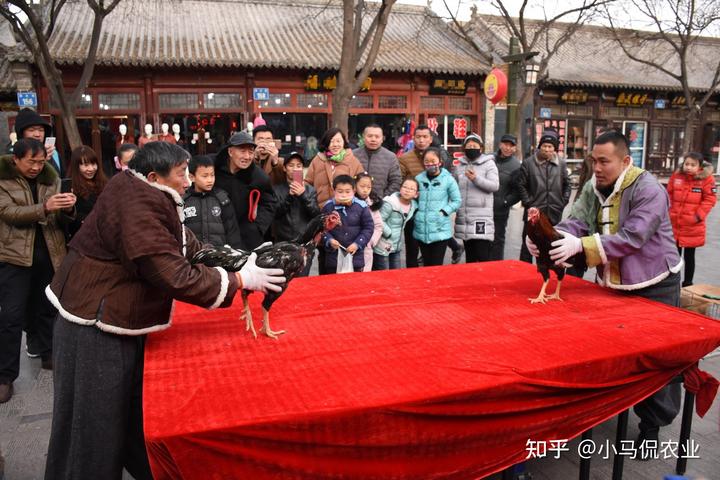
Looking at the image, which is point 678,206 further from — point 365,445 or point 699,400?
point 365,445

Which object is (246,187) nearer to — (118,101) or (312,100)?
(118,101)

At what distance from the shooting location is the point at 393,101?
50.1 ft

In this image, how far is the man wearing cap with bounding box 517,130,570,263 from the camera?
5746mm

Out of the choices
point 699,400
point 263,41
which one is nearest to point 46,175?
point 699,400

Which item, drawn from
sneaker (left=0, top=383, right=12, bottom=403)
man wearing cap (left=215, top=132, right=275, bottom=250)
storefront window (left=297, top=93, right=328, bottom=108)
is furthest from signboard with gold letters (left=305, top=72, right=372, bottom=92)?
sneaker (left=0, top=383, right=12, bottom=403)

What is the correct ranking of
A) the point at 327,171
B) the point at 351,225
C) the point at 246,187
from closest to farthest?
the point at 246,187
the point at 351,225
the point at 327,171

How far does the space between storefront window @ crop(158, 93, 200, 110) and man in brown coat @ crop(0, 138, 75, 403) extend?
10041 millimetres

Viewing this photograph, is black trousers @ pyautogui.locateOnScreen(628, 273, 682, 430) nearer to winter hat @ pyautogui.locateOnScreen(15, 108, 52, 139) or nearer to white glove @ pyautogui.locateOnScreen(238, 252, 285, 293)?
white glove @ pyautogui.locateOnScreen(238, 252, 285, 293)

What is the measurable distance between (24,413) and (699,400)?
3.70m

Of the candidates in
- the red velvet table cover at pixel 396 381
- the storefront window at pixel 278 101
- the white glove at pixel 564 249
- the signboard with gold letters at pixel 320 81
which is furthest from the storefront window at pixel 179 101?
the white glove at pixel 564 249

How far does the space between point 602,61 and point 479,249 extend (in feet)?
57.0

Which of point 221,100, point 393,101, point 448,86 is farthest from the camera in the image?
point 448,86

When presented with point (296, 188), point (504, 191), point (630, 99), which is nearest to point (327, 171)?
point (296, 188)

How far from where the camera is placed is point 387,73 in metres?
14.9
